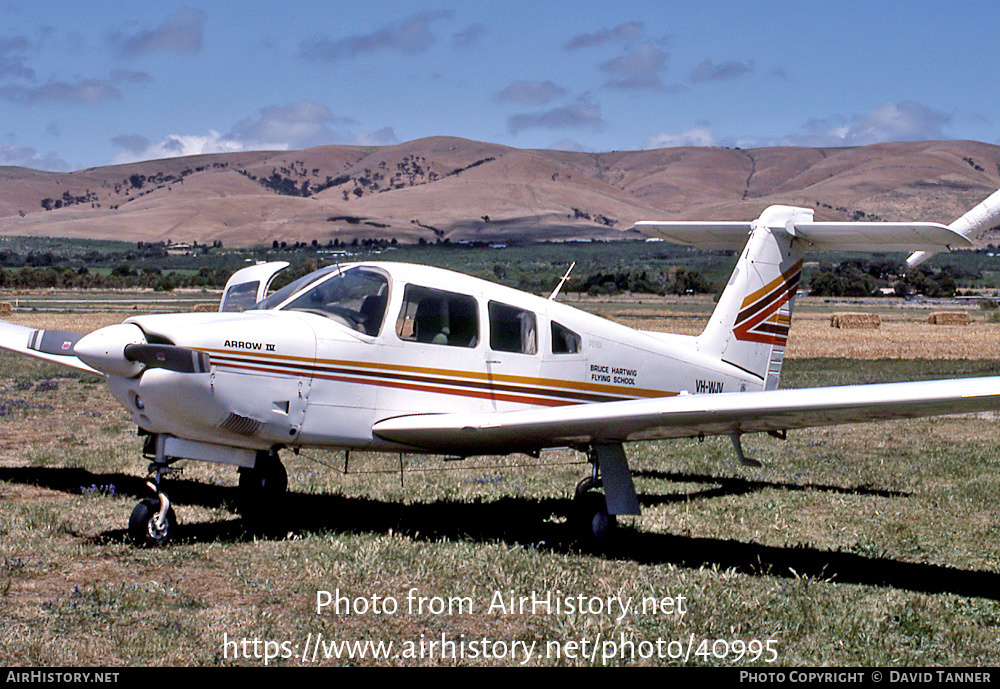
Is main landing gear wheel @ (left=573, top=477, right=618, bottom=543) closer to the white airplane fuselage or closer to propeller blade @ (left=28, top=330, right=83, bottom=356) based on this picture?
the white airplane fuselage

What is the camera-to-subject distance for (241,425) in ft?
27.1

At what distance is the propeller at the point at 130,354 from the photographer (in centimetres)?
770

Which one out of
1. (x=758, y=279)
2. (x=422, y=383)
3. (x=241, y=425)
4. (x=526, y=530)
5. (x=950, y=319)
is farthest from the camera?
(x=950, y=319)

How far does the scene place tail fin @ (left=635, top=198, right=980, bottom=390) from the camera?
11273mm

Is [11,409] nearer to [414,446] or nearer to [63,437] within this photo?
[63,437]

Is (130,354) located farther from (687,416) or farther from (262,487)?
(687,416)

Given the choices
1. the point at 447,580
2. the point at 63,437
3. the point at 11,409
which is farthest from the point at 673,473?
the point at 11,409

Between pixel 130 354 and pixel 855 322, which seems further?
pixel 855 322

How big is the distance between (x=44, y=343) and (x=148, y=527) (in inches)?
132

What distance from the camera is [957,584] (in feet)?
25.7

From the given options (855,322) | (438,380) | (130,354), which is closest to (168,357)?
(130,354)

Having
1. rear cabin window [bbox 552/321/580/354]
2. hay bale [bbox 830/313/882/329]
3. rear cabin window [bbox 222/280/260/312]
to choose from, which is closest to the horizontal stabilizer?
rear cabin window [bbox 552/321/580/354]

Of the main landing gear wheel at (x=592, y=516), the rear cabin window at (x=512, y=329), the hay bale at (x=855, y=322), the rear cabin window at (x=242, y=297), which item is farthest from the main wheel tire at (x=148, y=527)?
the hay bale at (x=855, y=322)

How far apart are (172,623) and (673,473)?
7.70 m
